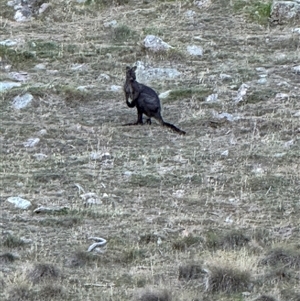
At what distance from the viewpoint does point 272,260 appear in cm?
786

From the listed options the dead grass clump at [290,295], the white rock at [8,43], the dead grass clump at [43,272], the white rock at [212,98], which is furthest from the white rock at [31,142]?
the dead grass clump at [290,295]

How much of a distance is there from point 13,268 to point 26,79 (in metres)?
7.62

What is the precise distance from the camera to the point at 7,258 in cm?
785

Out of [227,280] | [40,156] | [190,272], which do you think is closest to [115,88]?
[40,156]

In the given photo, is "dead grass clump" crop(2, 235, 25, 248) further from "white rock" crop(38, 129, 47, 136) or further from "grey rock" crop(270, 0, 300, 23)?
"grey rock" crop(270, 0, 300, 23)

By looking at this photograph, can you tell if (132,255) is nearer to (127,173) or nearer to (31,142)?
(127,173)

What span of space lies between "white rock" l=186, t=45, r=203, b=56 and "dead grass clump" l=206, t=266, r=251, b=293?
30.0 feet

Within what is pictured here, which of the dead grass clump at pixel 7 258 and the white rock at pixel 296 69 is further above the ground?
the dead grass clump at pixel 7 258

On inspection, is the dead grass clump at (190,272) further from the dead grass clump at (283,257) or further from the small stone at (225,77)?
the small stone at (225,77)

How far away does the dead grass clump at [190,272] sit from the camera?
7551 mm

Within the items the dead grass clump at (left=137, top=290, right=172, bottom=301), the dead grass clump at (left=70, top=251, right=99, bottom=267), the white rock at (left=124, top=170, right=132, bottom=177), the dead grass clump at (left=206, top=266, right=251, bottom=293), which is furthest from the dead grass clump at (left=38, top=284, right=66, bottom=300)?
the white rock at (left=124, top=170, right=132, bottom=177)

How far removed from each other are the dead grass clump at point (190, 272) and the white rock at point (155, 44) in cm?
872

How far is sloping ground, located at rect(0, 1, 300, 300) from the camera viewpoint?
758cm

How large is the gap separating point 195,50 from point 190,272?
29.8ft
